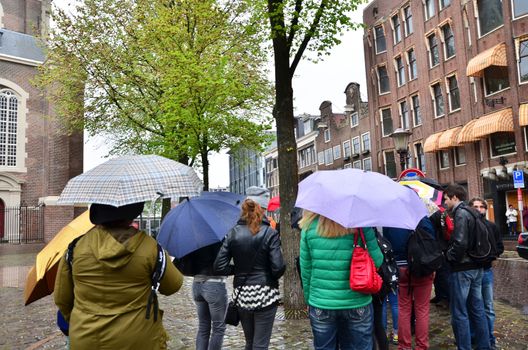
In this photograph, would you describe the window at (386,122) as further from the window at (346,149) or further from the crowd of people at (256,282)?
the crowd of people at (256,282)

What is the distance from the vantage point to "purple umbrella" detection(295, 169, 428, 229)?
320 cm

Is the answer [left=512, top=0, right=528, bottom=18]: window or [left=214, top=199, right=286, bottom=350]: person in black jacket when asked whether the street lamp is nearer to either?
[left=214, top=199, right=286, bottom=350]: person in black jacket

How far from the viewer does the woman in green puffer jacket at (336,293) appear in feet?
10.9

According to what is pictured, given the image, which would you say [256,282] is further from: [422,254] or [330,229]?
[422,254]

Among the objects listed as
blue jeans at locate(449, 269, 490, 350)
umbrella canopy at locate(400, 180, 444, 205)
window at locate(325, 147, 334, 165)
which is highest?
window at locate(325, 147, 334, 165)

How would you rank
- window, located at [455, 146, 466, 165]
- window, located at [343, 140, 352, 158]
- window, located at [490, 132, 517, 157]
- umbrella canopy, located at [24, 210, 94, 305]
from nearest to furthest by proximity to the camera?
umbrella canopy, located at [24, 210, 94, 305], window, located at [490, 132, 517, 157], window, located at [455, 146, 466, 165], window, located at [343, 140, 352, 158]

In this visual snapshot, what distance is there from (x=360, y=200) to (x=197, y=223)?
5.22 feet

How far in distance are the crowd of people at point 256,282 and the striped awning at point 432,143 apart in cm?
2188

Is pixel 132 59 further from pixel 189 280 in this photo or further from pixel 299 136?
pixel 299 136

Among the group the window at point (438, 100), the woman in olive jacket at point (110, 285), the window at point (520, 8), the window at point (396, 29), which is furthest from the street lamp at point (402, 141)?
the window at point (396, 29)

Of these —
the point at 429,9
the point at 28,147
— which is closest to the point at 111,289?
the point at 429,9

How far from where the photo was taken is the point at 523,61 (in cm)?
2100

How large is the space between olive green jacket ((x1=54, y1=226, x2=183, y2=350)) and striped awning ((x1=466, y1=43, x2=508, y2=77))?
22.9 metres

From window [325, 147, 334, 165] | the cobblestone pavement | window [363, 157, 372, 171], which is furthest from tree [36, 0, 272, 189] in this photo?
window [325, 147, 334, 165]
